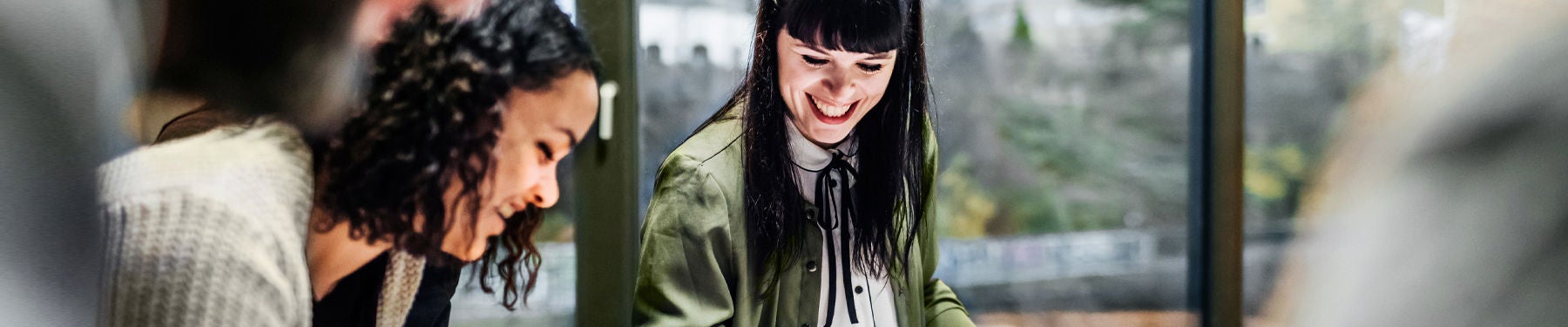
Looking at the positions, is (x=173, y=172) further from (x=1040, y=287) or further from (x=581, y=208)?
(x=1040, y=287)

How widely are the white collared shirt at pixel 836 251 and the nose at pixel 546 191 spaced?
454 mm

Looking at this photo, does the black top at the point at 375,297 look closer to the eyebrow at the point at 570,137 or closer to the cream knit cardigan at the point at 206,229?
the cream knit cardigan at the point at 206,229

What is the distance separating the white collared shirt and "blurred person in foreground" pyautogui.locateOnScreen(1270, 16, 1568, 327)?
2.87 ft

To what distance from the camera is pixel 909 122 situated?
2141 millimetres

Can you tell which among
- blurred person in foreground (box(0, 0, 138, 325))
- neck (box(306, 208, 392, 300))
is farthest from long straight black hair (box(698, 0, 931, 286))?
blurred person in foreground (box(0, 0, 138, 325))

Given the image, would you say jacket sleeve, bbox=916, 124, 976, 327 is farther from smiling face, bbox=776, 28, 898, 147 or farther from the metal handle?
the metal handle

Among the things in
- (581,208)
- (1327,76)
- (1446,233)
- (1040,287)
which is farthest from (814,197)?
(1327,76)

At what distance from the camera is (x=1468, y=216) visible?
1306mm

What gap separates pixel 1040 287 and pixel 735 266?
0.82 metres

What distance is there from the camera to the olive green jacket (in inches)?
77.1

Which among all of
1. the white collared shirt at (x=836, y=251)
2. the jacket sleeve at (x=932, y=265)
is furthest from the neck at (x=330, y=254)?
the jacket sleeve at (x=932, y=265)

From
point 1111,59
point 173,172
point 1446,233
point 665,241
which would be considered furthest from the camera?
point 1111,59

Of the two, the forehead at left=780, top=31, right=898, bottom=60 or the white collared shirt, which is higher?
the forehead at left=780, top=31, right=898, bottom=60

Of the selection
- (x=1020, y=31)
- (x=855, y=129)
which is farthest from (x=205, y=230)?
(x=1020, y=31)
